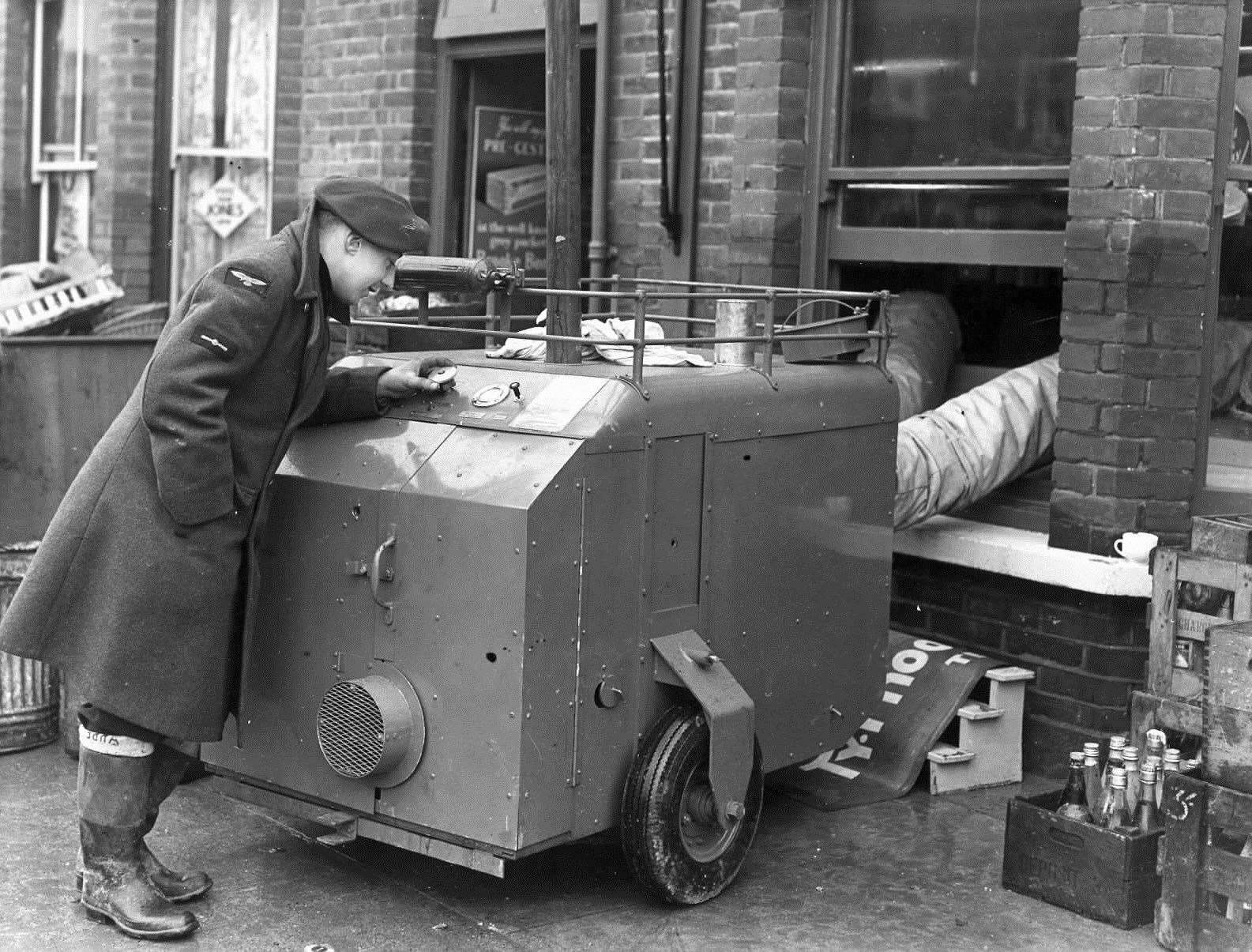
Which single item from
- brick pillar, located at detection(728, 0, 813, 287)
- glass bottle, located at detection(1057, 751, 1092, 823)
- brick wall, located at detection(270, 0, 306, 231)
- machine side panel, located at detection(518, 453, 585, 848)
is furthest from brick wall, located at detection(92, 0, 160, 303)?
glass bottle, located at detection(1057, 751, 1092, 823)

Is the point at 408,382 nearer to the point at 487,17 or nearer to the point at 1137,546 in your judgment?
the point at 1137,546

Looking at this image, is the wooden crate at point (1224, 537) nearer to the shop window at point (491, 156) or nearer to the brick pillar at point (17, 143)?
the shop window at point (491, 156)

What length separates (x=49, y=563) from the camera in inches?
173

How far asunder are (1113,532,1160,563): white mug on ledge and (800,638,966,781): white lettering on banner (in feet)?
2.22

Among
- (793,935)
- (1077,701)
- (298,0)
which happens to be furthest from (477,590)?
(298,0)

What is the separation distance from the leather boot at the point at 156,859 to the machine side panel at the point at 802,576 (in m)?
1.46

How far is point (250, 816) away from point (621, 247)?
3137mm

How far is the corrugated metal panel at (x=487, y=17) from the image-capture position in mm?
7992

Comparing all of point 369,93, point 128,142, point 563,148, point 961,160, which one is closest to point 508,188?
point 369,93

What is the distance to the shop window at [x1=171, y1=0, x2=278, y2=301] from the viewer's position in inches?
380

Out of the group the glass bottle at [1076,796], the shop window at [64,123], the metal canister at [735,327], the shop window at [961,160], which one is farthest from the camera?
the shop window at [64,123]

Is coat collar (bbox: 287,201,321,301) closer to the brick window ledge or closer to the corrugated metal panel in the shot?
the brick window ledge

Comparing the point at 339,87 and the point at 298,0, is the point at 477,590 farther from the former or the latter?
the point at 298,0

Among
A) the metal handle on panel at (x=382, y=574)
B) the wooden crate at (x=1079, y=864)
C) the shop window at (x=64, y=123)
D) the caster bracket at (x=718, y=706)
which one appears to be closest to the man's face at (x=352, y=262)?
the metal handle on panel at (x=382, y=574)
